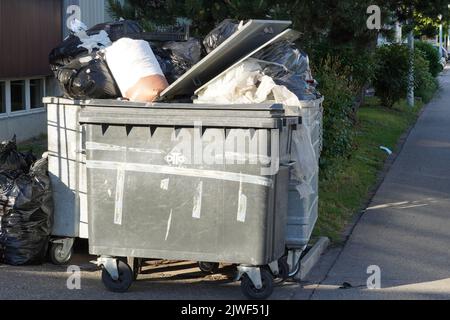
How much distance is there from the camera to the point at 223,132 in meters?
5.52

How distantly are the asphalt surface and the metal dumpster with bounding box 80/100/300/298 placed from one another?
40 cm

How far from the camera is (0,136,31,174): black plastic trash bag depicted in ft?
21.7

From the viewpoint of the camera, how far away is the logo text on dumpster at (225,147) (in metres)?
5.46

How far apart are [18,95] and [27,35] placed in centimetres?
110

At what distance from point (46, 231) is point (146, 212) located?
1177 millimetres

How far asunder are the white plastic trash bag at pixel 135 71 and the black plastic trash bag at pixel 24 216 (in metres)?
1.02

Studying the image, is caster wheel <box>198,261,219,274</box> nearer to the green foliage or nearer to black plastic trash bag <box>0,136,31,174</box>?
black plastic trash bag <box>0,136,31,174</box>

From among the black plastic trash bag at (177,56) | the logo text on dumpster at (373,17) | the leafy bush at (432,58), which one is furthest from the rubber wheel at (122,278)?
the leafy bush at (432,58)

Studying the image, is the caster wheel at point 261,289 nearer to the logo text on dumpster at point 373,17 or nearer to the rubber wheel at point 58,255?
the rubber wheel at point 58,255

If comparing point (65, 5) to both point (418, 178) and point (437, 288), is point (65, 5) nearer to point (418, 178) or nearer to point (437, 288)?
point (418, 178)

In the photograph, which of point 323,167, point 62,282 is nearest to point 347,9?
point 323,167

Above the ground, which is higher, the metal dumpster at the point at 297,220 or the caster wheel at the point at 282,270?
the metal dumpster at the point at 297,220

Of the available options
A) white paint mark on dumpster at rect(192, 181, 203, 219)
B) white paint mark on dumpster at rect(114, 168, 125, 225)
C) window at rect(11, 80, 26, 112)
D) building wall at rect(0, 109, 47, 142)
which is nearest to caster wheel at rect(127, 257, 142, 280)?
white paint mark on dumpster at rect(114, 168, 125, 225)

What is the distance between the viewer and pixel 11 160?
6.67m
